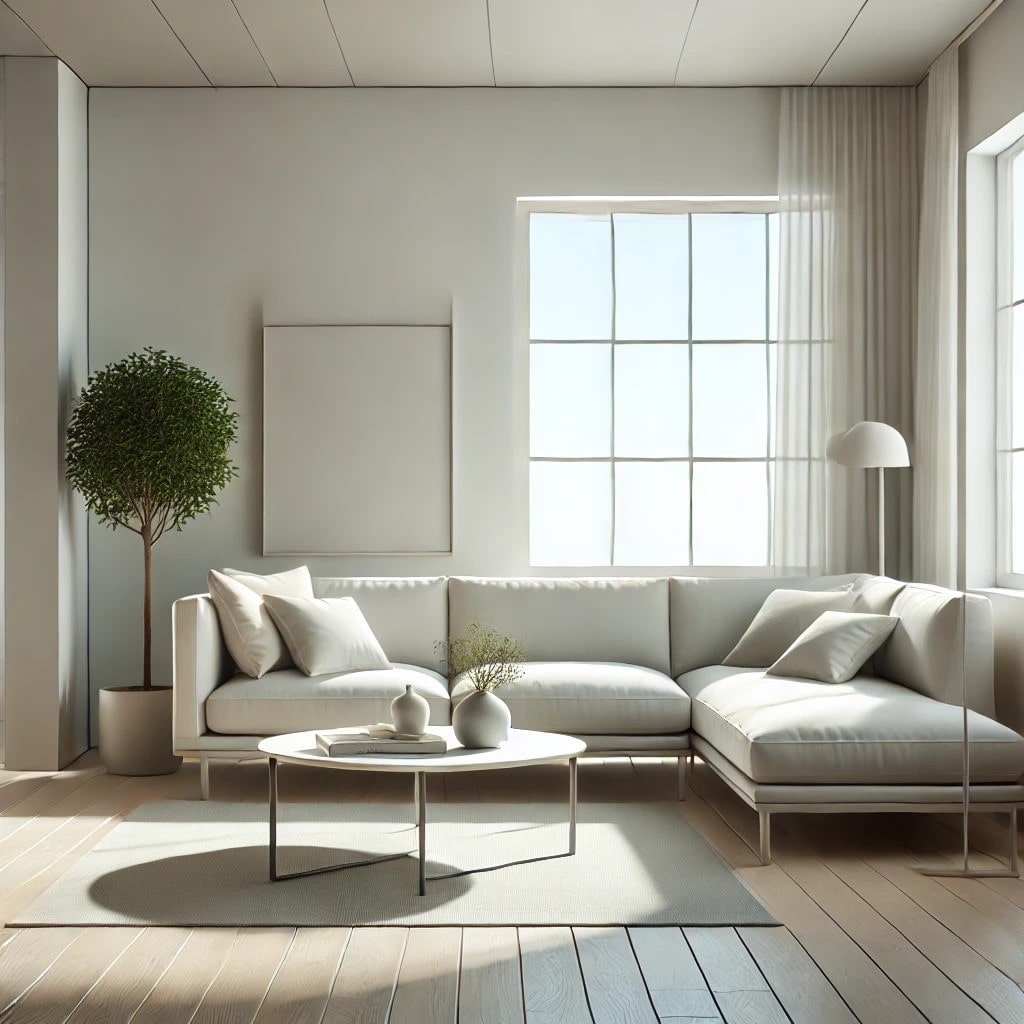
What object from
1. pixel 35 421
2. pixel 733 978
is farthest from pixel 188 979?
pixel 35 421

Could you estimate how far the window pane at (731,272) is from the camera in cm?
561

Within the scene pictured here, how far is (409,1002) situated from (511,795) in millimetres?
2032

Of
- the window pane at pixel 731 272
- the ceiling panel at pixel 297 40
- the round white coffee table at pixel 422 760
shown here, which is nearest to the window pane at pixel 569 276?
the window pane at pixel 731 272

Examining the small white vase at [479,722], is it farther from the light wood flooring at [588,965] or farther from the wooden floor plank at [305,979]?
the wooden floor plank at [305,979]

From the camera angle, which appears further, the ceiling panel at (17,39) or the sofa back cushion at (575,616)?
the sofa back cushion at (575,616)

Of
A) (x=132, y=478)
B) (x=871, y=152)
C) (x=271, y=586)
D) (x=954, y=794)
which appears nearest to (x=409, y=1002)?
(x=954, y=794)

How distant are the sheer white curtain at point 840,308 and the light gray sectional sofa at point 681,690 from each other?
487mm

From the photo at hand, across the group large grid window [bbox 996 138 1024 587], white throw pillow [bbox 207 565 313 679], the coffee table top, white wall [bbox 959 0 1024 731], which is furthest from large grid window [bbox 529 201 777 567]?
the coffee table top

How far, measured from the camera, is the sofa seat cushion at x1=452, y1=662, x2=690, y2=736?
14.3 feet

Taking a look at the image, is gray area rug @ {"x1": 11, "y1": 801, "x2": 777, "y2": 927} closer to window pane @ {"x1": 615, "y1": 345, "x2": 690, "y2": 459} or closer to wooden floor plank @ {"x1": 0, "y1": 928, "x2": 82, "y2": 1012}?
wooden floor plank @ {"x1": 0, "y1": 928, "x2": 82, "y2": 1012}

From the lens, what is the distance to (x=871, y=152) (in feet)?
18.0

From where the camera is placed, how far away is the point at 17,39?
489cm

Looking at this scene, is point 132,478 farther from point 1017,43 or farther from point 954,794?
point 1017,43

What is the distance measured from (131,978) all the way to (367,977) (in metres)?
0.53
